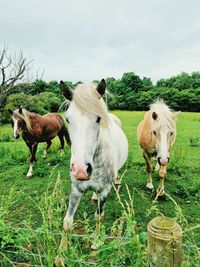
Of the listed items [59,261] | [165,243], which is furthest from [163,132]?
[165,243]

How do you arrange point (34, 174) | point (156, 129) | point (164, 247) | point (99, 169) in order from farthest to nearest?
1. point (34, 174)
2. point (156, 129)
3. point (99, 169)
4. point (164, 247)

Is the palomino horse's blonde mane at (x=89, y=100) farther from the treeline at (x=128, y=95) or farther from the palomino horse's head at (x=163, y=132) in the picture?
the treeline at (x=128, y=95)

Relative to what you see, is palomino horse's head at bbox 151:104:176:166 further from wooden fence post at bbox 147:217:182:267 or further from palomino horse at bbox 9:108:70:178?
palomino horse at bbox 9:108:70:178

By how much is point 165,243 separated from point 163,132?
302 centimetres

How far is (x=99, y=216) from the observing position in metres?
3.43

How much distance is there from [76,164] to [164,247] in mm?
1056

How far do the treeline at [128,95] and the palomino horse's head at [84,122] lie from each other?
1761 cm

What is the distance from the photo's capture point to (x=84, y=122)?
2609mm

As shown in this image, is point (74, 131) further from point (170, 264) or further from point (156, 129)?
point (156, 129)

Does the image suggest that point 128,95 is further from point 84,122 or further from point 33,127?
point 84,122

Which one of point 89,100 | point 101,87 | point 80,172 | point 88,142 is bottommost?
point 80,172

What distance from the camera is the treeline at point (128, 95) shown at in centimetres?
2760

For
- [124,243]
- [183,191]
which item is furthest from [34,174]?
[124,243]

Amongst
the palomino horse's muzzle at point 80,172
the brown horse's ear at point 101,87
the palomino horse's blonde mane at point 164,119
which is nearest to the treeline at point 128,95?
the palomino horse's blonde mane at point 164,119
